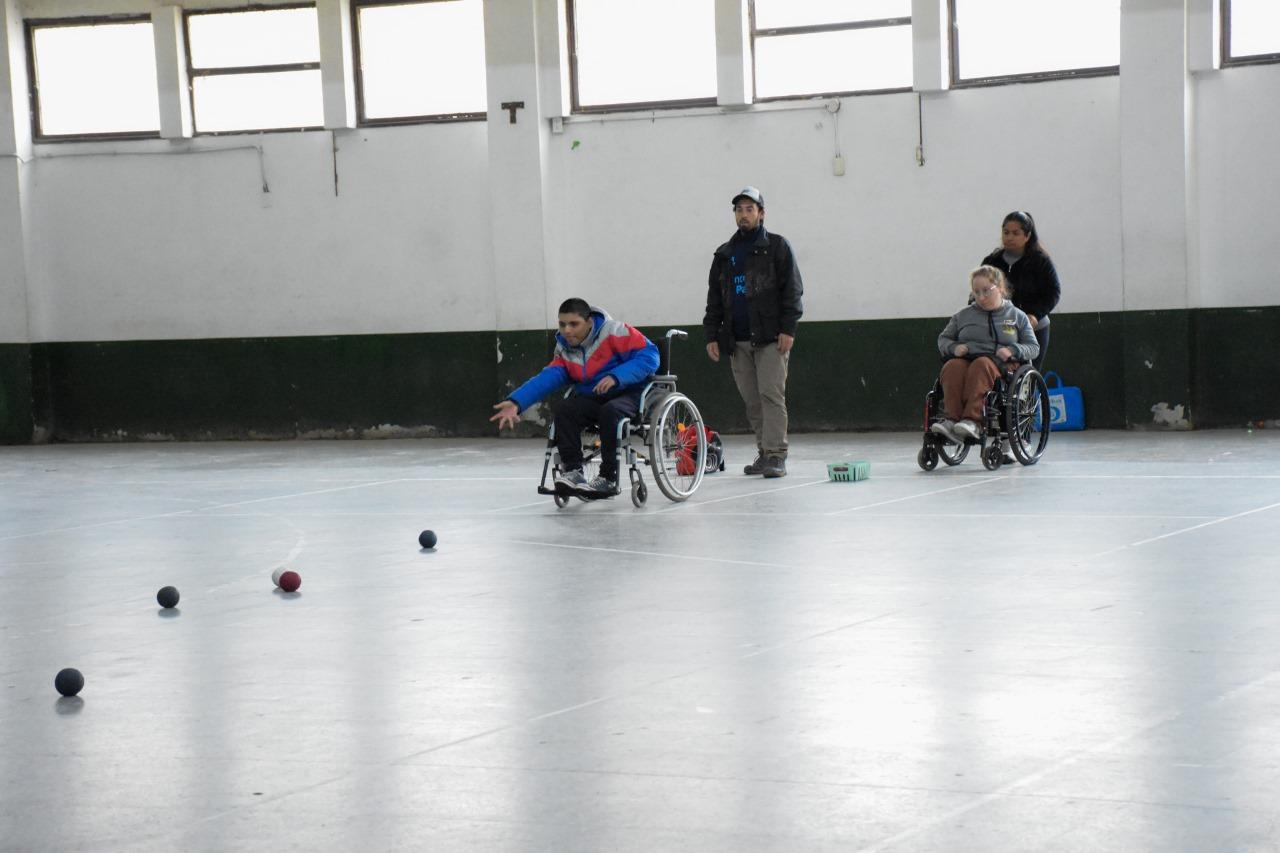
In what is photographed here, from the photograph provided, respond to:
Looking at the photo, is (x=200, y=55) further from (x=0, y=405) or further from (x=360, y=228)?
(x=0, y=405)

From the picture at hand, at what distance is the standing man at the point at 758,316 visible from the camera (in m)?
7.88

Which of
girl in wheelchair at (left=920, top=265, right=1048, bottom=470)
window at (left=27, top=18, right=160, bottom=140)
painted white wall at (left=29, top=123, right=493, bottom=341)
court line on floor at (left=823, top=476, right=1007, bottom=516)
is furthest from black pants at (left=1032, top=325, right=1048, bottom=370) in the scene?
window at (left=27, top=18, right=160, bottom=140)

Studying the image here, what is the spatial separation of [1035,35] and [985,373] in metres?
3.63

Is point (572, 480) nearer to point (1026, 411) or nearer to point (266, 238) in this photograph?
point (1026, 411)

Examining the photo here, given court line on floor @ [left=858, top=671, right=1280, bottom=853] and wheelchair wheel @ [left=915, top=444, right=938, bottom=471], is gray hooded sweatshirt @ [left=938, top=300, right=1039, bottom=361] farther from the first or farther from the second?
court line on floor @ [left=858, top=671, right=1280, bottom=853]

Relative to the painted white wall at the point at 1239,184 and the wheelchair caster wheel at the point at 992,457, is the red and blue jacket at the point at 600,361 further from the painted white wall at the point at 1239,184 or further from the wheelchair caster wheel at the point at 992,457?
the painted white wall at the point at 1239,184

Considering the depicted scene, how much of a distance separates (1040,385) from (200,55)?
6840 millimetres

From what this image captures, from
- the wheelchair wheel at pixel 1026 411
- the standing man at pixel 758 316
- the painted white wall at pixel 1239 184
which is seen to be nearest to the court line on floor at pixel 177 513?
the standing man at pixel 758 316

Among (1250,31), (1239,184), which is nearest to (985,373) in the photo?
(1239,184)

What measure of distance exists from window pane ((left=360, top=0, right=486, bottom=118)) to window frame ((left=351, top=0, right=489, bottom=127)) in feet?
0.07

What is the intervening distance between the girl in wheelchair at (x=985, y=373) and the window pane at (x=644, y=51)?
384 cm

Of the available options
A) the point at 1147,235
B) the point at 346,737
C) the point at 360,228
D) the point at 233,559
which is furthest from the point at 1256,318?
the point at 346,737

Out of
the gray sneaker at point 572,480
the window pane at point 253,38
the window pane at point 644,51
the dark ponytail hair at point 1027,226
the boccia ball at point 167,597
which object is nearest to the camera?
the boccia ball at point 167,597

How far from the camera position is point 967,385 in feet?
25.5
